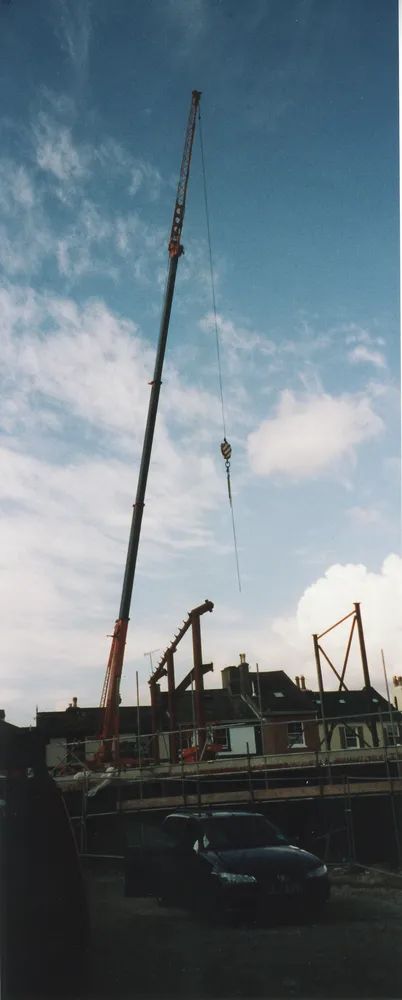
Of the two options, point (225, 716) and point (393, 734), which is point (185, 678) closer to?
point (393, 734)

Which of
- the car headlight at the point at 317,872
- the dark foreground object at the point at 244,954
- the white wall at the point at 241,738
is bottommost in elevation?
the dark foreground object at the point at 244,954

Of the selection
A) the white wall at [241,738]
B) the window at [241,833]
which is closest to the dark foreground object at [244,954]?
the window at [241,833]

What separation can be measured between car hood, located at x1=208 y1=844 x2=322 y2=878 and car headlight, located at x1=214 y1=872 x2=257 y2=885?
54 mm

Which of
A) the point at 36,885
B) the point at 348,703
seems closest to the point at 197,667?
the point at 36,885

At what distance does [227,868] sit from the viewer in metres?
8.71

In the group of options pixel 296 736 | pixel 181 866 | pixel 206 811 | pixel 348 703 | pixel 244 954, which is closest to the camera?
pixel 244 954

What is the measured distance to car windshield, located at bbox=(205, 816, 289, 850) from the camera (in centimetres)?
938

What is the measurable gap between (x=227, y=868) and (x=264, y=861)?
0.49 m

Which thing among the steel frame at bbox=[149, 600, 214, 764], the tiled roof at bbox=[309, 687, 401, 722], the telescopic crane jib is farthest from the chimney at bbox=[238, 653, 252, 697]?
the telescopic crane jib

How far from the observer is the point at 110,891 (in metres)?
10.1

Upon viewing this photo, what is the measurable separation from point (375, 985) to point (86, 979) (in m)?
2.63

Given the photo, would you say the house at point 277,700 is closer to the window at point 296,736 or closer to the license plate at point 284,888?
the window at point 296,736

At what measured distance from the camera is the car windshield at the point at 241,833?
9.38 metres

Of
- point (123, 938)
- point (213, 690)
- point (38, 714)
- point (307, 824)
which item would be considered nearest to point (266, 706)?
point (213, 690)
